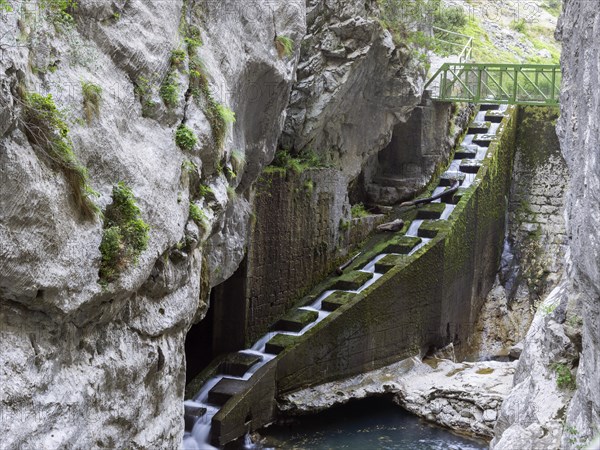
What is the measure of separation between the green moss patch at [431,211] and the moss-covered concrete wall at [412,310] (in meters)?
0.34

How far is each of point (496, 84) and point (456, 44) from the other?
2.80m

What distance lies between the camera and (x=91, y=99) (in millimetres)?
9109

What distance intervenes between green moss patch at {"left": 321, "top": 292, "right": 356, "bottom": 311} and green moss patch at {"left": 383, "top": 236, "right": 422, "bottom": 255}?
6.58 feet

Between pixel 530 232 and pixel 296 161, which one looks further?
pixel 530 232

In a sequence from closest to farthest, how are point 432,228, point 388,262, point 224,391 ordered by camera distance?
point 224,391, point 388,262, point 432,228

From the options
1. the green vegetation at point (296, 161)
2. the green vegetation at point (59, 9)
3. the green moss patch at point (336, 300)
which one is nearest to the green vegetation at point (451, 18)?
the green vegetation at point (296, 161)

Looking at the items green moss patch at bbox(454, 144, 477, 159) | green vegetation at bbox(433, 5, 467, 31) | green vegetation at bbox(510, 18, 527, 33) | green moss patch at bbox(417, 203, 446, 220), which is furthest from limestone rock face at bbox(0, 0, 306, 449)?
green vegetation at bbox(510, 18, 527, 33)

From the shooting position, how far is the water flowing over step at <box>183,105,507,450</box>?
13.3 metres

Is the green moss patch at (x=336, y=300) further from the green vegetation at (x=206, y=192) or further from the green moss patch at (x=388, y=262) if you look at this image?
the green vegetation at (x=206, y=192)

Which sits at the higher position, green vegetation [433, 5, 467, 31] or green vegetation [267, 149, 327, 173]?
green vegetation [433, 5, 467, 31]

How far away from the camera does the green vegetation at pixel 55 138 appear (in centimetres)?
816

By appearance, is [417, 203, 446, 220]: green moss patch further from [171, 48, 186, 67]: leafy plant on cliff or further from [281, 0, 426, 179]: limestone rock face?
[171, 48, 186, 67]: leafy plant on cliff

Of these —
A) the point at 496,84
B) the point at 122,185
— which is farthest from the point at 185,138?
the point at 496,84

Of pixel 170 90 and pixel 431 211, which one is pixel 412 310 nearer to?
pixel 431 211
